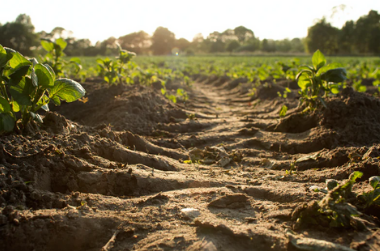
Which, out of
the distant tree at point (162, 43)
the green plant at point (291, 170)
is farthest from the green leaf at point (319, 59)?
the distant tree at point (162, 43)

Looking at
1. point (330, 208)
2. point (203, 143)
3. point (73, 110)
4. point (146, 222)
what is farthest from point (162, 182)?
point (73, 110)

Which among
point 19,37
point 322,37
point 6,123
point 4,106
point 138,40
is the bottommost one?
point 6,123

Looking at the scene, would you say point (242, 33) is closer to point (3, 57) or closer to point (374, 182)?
point (3, 57)

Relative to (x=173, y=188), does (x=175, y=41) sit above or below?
above

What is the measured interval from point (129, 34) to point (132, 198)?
261 ft

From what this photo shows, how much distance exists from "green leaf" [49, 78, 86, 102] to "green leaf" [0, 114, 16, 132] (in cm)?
42

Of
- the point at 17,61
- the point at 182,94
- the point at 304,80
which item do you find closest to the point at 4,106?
the point at 17,61

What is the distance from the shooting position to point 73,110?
5.29 meters

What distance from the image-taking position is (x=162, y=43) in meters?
71.4

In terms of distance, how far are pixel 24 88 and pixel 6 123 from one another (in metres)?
0.33

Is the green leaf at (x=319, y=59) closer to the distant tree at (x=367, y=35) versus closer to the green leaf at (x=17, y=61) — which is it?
the green leaf at (x=17, y=61)

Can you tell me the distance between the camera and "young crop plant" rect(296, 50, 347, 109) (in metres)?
3.74

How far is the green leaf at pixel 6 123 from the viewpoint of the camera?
6.58 ft

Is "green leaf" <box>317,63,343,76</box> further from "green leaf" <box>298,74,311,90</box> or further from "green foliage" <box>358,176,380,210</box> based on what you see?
"green foliage" <box>358,176,380,210</box>
